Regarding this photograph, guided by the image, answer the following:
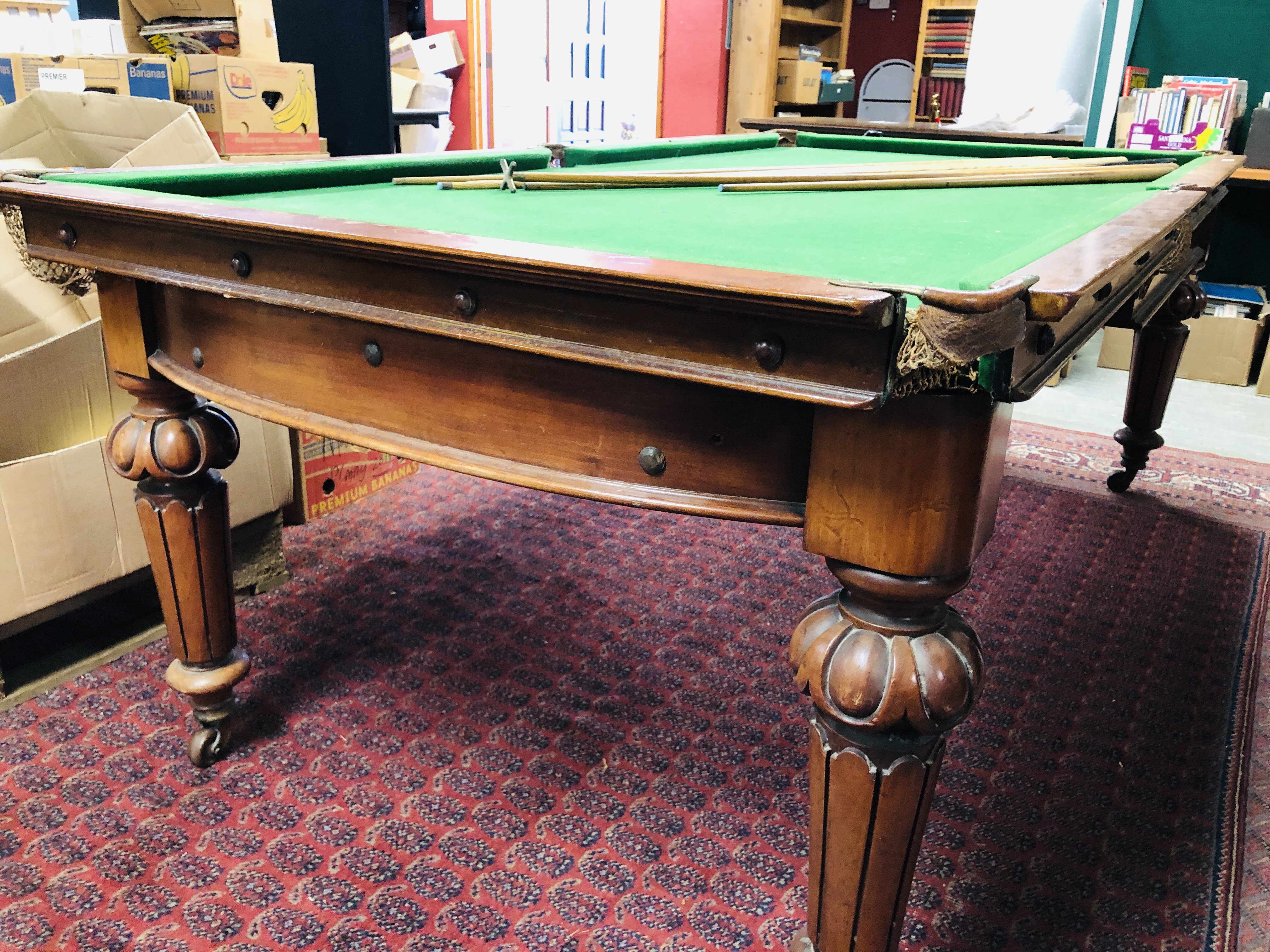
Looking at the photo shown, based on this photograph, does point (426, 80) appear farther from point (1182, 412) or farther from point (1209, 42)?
point (1182, 412)

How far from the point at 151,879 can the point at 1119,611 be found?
5.59ft

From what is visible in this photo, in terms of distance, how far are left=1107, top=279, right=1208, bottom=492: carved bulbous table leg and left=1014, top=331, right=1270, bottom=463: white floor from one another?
0.40m

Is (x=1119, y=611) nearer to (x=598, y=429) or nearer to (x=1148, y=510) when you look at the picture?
(x=1148, y=510)

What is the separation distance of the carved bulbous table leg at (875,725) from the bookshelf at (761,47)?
4.89 meters

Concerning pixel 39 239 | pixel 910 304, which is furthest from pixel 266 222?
pixel 910 304

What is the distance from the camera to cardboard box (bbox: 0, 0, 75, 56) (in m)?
3.12

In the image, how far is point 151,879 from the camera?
3.82 ft

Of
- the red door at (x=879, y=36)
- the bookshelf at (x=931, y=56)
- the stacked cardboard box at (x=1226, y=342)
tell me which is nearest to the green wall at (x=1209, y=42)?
the stacked cardboard box at (x=1226, y=342)

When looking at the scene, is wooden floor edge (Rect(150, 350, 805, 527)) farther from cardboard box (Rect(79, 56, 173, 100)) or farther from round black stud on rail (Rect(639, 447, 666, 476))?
cardboard box (Rect(79, 56, 173, 100))

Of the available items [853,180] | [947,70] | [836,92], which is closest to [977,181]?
[853,180]

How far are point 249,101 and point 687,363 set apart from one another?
250 centimetres

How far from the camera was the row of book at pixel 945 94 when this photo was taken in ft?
21.0

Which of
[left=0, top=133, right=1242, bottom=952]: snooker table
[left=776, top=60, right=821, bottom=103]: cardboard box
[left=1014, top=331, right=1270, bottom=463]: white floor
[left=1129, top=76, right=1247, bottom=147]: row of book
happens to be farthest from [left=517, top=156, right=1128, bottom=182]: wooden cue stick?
[left=776, top=60, right=821, bottom=103]: cardboard box

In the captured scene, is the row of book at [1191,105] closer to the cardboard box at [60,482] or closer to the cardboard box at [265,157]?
the cardboard box at [265,157]
